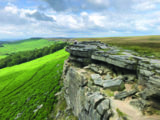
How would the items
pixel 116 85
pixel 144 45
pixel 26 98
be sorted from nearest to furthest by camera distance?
pixel 116 85
pixel 26 98
pixel 144 45

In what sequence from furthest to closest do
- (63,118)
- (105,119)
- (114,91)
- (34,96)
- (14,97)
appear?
1. (14,97)
2. (34,96)
3. (63,118)
4. (114,91)
5. (105,119)

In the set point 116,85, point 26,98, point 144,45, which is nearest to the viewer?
point 116,85

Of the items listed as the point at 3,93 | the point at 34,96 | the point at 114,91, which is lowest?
the point at 3,93

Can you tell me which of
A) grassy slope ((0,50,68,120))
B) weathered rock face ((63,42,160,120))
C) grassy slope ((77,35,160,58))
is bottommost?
grassy slope ((0,50,68,120))

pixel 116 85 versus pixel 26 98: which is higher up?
pixel 116 85

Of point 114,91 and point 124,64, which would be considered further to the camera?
point 124,64

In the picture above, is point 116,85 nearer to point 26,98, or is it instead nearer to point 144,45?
point 26,98

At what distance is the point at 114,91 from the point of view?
19578 millimetres

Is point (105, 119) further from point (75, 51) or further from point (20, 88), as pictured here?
point (20, 88)

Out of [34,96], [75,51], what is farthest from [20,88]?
[75,51]

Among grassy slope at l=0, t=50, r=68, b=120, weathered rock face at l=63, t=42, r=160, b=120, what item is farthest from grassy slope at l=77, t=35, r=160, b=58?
grassy slope at l=0, t=50, r=68, b=120

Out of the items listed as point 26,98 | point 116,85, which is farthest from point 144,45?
point 26,98

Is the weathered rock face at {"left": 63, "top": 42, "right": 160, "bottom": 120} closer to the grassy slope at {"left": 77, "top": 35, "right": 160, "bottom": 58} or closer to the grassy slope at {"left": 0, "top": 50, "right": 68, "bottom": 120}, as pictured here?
the grassy slope at {"left": 77, "top": 35, "right": 160, "bottom": 58}

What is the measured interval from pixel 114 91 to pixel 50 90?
4103 centimetres
